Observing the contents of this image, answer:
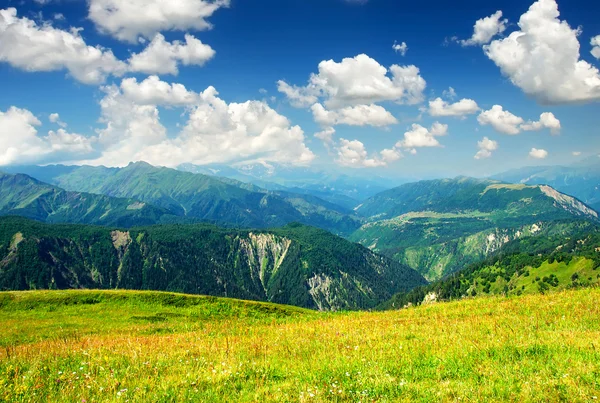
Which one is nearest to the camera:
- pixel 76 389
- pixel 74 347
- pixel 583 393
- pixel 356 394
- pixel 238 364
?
pixel 583 393

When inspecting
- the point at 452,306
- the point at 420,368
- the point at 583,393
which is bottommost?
the point at 452,306

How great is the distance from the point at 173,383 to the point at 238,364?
2.15 meters

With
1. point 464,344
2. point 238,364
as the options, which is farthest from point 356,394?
point 464,344

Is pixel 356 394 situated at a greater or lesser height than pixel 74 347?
greater

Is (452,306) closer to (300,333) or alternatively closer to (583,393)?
(300,333)

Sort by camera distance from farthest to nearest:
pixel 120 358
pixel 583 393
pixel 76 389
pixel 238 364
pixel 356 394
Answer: pixel 120 358, pixel 238 364, pixel 76 389, pixel 356 394, pixel 583 393

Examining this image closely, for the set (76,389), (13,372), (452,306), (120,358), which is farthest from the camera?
(452,306)

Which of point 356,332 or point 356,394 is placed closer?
point 356,394

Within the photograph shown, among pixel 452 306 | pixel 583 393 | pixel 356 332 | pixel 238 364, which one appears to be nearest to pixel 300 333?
pixel 356 332

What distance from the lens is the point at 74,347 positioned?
43.0 feet

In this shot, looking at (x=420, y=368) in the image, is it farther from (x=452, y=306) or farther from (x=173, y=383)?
(x=452, y=306)

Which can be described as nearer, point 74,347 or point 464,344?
point 464,344

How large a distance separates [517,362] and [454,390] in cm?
311

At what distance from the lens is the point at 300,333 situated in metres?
16.0
